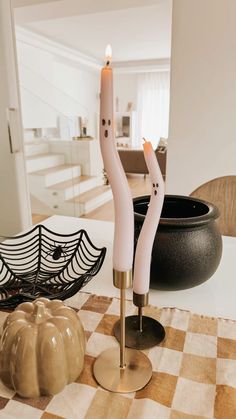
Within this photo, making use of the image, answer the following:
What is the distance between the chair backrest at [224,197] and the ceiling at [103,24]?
5.74ft

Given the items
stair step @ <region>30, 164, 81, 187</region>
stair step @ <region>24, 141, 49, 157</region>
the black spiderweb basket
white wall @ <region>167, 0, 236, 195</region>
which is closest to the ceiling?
white wall @ <region>167, 0, 236, 195</region>

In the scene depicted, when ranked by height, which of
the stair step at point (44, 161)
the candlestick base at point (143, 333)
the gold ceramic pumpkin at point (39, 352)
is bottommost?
the stair step at point (44, 161)

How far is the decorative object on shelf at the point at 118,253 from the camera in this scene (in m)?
0.34

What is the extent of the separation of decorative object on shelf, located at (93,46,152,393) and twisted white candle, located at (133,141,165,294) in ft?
0.13

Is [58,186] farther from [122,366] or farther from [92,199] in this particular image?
[122,366]

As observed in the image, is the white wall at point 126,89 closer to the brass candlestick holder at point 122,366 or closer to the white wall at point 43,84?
the white wall at point 43,84

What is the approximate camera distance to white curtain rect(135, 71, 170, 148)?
25.8ft

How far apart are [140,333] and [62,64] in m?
6.94

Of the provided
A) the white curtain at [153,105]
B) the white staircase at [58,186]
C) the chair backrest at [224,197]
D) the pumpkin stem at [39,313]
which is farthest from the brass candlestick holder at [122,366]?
the white curtain at [153,105]

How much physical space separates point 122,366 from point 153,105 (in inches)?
324

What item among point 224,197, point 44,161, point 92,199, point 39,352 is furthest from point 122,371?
point 44,161

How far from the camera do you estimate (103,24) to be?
14.1 ft

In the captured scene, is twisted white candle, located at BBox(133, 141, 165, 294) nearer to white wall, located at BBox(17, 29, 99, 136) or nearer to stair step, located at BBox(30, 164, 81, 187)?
stair step, located at BBox(30, 164, 81, 187)

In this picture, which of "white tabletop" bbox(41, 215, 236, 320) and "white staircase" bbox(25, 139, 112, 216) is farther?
"white staircase" bbox(25, 139, 112, 216)
